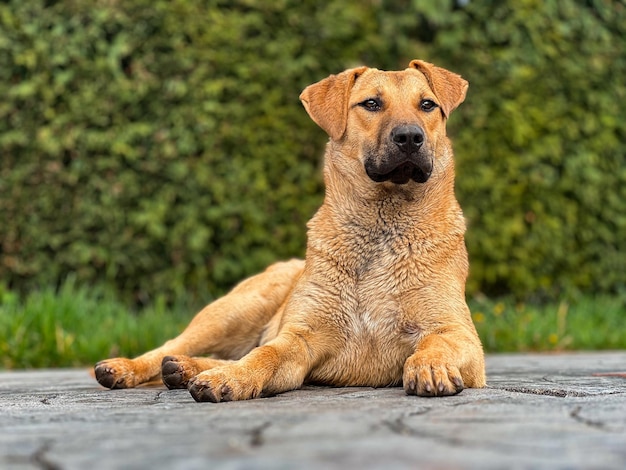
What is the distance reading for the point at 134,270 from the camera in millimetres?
7633

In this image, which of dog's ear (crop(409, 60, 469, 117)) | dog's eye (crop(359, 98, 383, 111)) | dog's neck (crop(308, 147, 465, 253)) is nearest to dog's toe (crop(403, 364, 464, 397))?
dog's neck (crop(308, 147, 465, 253))

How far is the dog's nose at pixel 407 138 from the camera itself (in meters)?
4.11

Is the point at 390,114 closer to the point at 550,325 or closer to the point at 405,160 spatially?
the point at 405,160

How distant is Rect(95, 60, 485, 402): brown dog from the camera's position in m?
3.89

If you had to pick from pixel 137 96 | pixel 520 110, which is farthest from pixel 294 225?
pixel 520 110

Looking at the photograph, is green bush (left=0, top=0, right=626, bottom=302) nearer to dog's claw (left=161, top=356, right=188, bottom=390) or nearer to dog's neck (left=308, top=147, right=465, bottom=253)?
dog's neck (left=308, top=147, right=465, bottom=253)

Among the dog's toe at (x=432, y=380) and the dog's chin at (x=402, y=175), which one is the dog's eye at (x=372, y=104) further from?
the dog's toe at (x=432, y=380)

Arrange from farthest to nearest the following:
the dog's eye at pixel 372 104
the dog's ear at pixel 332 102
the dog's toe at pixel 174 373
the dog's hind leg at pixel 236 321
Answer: the dog's hind leg at pixel 236 321, the dog's ear at pixel 332 102, the dog's eye at pixel 372 104, the dog's toe at pixel 174 373

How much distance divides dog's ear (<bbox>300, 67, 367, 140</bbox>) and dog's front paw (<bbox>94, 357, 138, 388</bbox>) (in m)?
1.49

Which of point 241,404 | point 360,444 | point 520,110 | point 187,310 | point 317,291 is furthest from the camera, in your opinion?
point 520,110

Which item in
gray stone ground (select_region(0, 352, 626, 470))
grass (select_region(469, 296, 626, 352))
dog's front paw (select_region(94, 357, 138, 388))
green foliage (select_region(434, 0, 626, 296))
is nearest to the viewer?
gray stone ground (select_region(0, 352, 626, 470))

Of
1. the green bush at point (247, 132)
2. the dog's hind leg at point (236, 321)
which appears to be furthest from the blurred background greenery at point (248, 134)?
the dog's hind leg at point (236, 321)

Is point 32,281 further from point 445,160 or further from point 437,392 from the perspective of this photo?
point 437,392

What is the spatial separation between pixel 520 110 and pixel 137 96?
3.28 metres
